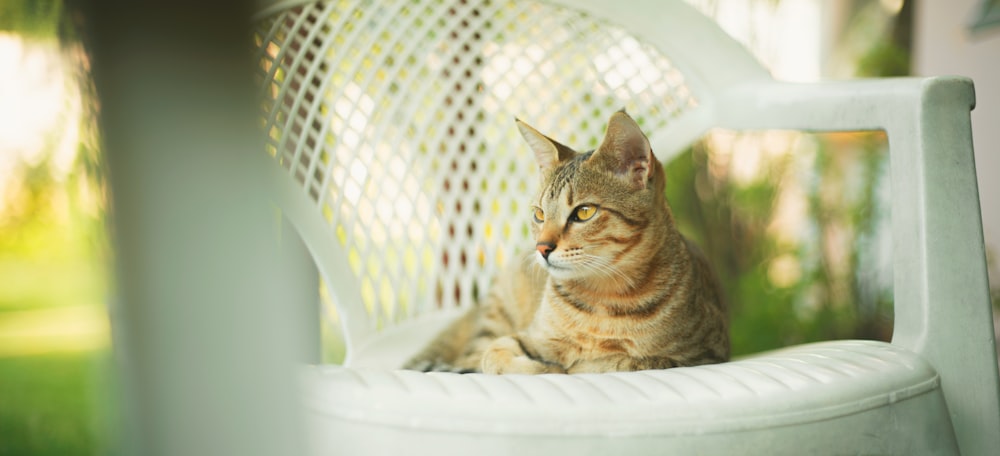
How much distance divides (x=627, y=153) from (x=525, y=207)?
495 millimetres

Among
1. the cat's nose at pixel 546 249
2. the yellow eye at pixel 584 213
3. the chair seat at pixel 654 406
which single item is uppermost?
the yellow eye at pixel 584 213

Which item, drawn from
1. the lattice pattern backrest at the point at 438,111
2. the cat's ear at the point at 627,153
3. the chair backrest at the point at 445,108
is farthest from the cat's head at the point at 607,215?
the chair backrest at the point at 445,108

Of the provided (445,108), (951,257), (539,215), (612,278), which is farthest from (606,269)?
(445,108)

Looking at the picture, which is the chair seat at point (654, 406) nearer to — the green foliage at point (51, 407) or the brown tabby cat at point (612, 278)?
the brown tabby cat at point (612, 278)

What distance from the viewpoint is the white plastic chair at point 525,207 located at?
878 millimetres

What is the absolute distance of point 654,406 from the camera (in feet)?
2.85

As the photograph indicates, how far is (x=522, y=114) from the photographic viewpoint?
1674mm

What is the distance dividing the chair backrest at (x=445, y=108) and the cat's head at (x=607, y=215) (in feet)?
1.37

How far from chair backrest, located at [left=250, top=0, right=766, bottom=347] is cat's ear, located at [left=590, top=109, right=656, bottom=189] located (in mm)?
443

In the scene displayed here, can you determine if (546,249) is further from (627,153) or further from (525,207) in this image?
(525,207)

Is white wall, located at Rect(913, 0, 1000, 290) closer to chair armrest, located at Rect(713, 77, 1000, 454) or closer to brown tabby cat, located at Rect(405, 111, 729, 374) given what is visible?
chair armrest, located at Rect(713, 77, 1000, 454)

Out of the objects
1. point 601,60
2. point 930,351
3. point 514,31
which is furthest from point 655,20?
point 930,351

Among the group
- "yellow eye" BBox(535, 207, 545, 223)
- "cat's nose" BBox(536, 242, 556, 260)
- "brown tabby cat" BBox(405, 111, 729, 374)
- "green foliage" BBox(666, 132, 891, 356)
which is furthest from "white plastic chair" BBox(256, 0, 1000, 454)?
"green foliage" BBox(666, 132, 891, 356)

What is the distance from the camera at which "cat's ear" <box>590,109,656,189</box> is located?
1.12 m
